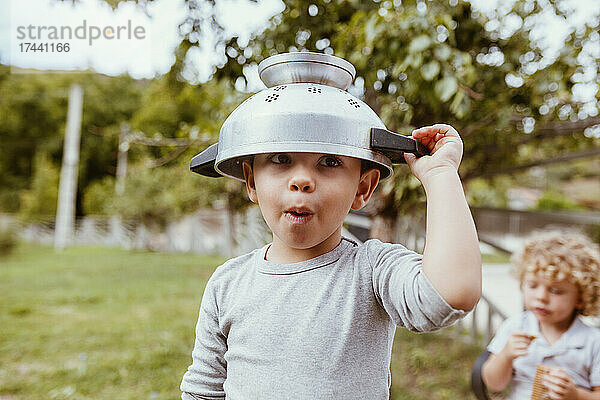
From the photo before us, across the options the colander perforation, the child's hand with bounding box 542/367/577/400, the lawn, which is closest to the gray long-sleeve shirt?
the colander perforation

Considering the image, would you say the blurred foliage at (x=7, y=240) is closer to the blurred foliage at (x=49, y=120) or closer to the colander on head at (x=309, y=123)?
the blurred foliage at (x=49, y=120)

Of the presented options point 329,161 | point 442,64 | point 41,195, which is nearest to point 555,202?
point 442,64

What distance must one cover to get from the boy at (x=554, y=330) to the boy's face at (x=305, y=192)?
884 mm

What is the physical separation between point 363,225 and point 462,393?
1.20 metres

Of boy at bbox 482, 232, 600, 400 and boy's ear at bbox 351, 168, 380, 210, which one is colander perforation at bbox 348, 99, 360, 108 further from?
boy at bbox 482, 232, 600, 400

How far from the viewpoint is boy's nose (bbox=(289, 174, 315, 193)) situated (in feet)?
2.62

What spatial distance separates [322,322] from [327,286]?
0.06m

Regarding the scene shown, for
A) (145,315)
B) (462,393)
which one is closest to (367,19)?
(462,393)

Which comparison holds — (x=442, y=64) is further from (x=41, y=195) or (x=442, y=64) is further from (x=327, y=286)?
(x=41, y=195)

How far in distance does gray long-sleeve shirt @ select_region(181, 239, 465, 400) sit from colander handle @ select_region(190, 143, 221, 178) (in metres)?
0.19

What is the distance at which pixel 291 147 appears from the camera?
30.4 inches

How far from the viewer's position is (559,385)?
135cm

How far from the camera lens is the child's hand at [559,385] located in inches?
52.9

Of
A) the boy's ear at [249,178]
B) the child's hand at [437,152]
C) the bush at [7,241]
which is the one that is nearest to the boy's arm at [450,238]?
the child's hand at [437,152]
